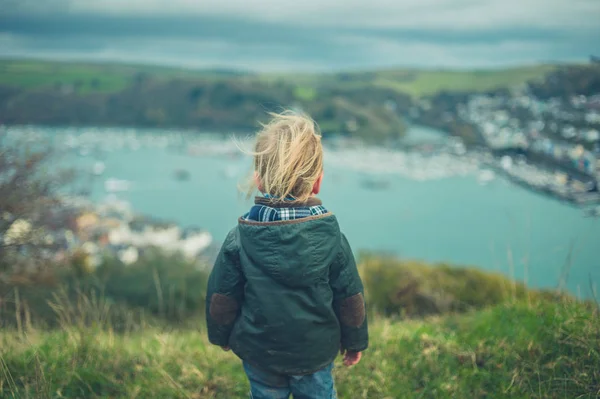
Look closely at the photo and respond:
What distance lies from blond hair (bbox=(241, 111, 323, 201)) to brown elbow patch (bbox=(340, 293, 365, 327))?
465mm

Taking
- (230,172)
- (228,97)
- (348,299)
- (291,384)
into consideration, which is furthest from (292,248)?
(230,172)

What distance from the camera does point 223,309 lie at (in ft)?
6.30

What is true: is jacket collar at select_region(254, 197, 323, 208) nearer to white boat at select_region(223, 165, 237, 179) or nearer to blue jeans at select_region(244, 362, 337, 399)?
blue jeans at select_region(244, 362, 337, 399)

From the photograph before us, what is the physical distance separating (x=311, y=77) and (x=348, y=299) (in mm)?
41445

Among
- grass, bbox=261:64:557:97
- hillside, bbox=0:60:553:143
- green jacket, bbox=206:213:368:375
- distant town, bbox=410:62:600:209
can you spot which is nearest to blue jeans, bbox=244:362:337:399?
green jacket, bbox=206:213:368:375

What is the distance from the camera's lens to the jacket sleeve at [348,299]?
72.6 inches

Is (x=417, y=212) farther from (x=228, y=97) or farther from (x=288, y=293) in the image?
(x=288, y=293)

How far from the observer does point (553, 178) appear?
6309 mm

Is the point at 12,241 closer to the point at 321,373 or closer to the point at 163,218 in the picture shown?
the point at 321,373

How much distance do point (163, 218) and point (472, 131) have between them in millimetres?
18101

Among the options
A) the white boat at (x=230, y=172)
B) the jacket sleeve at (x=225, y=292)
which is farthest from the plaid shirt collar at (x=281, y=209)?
the white boat at (x=230, y=172)

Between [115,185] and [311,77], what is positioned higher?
[311,77]

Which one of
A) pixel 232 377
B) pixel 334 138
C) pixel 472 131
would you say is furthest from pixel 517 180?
pixel 334 138

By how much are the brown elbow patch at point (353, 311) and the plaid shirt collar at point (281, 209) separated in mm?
389
